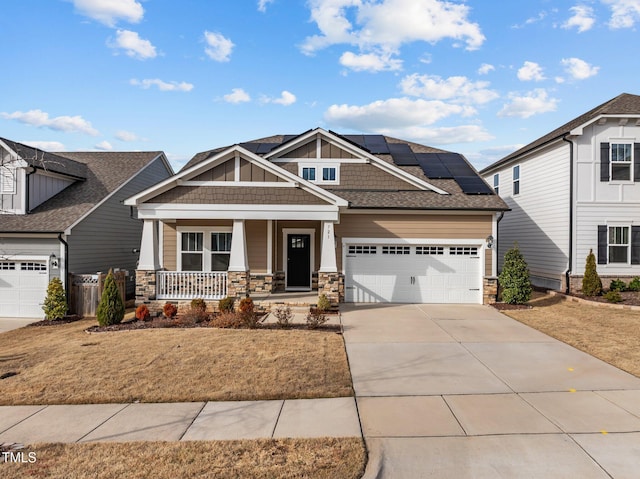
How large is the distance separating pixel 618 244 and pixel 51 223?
69.5ft

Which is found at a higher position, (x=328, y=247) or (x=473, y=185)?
(x=473, y=185)

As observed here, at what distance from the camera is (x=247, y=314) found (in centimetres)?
1061

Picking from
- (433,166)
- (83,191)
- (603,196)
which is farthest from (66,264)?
(603,196)

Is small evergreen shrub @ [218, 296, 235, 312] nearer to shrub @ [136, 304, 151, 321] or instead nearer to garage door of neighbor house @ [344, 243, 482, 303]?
shrub @ [136, 304, 151, 321]

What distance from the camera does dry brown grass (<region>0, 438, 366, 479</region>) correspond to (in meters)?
3.95

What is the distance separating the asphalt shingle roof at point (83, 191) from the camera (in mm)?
13367

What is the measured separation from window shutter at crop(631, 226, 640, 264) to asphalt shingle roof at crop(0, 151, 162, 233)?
68.7 ft

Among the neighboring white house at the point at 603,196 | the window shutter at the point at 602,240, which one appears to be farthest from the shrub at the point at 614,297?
the window shutter at the point at 602,240

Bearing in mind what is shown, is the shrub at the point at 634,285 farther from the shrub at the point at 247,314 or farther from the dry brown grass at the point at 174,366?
the shrub at the point at 247,314

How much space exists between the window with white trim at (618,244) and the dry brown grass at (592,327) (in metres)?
3.05

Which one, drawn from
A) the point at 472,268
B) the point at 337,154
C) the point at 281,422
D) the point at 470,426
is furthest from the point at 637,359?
the point at 337,154

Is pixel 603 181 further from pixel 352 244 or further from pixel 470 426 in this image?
pixel 470 426

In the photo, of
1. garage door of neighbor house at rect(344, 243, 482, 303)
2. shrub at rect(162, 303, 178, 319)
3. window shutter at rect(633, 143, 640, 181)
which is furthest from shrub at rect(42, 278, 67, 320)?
window shutter at rect(633, 143, 640, 181)

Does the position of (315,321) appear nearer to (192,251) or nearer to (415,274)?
(415,274)
